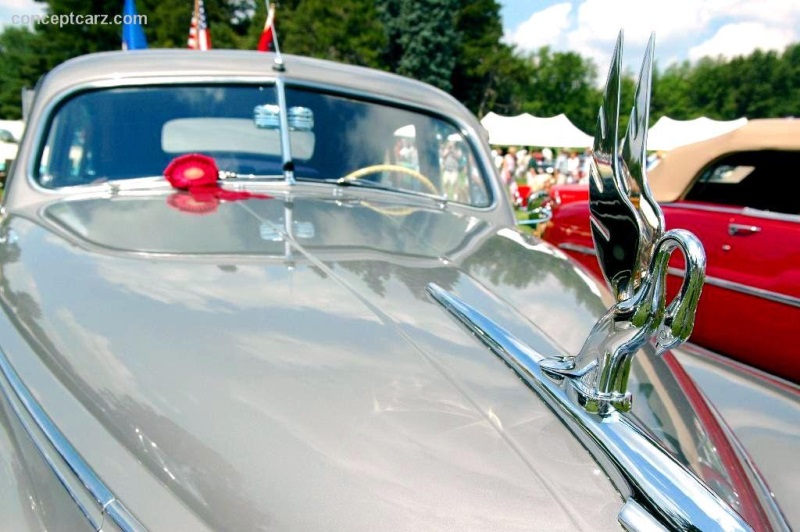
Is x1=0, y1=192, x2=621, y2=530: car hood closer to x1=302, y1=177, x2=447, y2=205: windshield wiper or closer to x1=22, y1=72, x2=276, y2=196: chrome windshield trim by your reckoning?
x1=22, y1=72, x2=276, y2=196: chrome windshield trim

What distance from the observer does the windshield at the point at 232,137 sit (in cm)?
250

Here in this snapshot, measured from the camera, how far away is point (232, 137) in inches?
105

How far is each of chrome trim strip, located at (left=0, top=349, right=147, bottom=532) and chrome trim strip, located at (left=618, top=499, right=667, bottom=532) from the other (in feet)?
2.07

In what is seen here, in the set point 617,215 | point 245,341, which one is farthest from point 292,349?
point 617,215

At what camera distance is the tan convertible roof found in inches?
150

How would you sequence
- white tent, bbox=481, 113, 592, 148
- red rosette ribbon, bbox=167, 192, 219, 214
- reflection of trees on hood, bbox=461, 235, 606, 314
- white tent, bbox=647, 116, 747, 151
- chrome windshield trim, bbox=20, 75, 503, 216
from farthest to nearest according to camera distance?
white tent, bbox=481, 113, 592, 148 < white tent, bbox=647, 116, 747, 151 < chrome windshield trim, bbox=20, 75, 503, 216 < red rosette ribbon, bbox=167, 192, 219, 214 < reflection of trees on hood, bbox=461, 235, 606, 314

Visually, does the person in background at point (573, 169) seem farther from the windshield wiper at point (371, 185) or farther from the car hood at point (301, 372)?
the car hood at point (301, 372)

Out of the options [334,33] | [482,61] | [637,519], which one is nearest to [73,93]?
[637,519]

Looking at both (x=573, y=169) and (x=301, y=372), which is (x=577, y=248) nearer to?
(x=301, y=372)

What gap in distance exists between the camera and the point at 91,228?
74.2 inches

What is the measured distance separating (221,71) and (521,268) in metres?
1.52

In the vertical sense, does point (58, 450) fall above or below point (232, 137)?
below

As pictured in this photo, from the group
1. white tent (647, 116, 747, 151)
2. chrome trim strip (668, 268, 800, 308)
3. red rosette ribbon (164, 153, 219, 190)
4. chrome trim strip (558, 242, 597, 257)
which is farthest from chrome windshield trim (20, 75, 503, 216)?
white tent (647, 116, 747, 151)

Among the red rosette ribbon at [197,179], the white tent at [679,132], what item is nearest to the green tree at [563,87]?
the white tent at [679,132]
